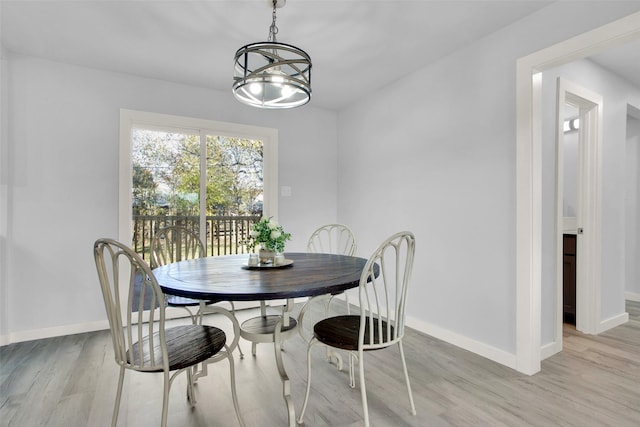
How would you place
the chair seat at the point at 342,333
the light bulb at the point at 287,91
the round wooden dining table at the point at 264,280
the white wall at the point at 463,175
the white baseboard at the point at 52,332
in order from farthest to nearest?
the white baseboard at the point at 52,332, the white wall at the point at 463,175, the light bulb at the point at 287,91, the chair seat at the point at 342,333, the round wooden dining table at the point at 264,280

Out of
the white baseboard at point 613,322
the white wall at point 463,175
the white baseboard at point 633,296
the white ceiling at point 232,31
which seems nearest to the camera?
the white ceiling at point 232,31

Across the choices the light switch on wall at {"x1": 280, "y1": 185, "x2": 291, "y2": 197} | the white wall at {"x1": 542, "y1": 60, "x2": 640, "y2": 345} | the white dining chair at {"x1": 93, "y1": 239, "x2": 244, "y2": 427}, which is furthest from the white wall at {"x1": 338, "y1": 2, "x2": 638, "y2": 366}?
the white dining chair at {"x1": 93, "y1": 239, "x2": 244, "y2": 427}

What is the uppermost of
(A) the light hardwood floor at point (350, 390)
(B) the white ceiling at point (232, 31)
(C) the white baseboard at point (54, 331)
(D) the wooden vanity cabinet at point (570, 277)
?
(B) the white ceiling at point (232, 31)

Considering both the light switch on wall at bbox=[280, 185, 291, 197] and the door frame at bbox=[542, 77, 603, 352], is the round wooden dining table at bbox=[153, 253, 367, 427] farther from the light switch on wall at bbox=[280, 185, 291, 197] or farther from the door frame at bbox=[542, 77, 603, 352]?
the door frame at bbox=[542, 77, 603, 352]

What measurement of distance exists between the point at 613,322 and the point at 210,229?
13.6ft

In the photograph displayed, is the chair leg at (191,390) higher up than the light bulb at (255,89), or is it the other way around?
the light bulb at (255,89)

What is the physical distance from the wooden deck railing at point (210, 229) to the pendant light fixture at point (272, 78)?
1.53m

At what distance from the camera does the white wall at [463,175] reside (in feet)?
7.68

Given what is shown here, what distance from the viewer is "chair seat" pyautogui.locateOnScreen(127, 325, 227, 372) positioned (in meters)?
1.43

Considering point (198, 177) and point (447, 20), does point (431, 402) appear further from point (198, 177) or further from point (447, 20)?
point (198, 177)

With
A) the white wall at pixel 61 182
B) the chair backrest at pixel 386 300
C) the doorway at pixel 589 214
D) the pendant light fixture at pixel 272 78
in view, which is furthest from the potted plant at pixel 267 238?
the doorway at pixel 589 214

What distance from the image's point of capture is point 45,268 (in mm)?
2893

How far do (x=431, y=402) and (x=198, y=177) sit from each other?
301 cm

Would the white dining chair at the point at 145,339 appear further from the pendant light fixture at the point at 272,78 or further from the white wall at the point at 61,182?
the white wall at the point at 61,182
